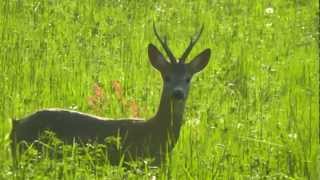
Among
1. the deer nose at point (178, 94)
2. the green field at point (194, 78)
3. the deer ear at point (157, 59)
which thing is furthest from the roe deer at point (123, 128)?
the deer ear at point (157, 59)

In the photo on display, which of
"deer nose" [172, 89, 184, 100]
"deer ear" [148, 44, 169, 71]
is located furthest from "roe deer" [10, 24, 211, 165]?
"deer ear" [148, 44, 169, 71]

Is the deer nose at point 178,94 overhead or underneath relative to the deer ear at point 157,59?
underneath

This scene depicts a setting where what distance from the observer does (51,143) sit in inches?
290

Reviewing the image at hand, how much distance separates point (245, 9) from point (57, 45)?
167 inches

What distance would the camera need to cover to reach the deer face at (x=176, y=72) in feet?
27.9

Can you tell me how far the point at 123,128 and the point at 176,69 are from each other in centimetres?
87

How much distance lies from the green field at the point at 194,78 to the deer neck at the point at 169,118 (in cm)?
10

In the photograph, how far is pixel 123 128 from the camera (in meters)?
8.16

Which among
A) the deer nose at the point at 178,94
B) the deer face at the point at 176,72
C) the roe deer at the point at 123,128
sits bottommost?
the roe deer at the point at 123,128

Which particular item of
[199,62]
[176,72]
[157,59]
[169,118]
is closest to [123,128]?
[169,118]

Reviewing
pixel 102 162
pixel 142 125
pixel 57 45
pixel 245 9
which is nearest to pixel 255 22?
pixel 245 9

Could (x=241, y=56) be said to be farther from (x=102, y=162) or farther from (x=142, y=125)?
(x=102, y=162)

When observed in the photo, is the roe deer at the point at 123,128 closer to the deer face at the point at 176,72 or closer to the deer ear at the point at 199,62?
the deer face at the point at 176,72

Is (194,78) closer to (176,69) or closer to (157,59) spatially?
(157,59)
